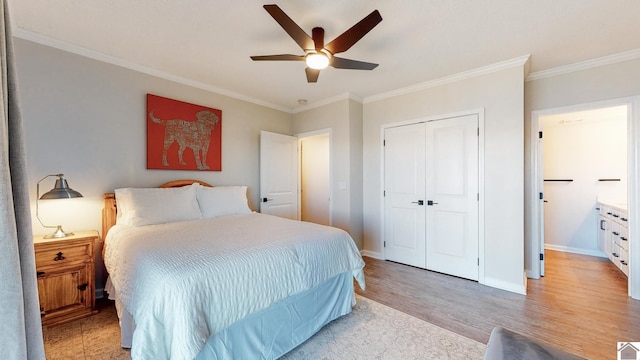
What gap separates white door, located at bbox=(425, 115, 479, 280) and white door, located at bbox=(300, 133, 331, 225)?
227cm

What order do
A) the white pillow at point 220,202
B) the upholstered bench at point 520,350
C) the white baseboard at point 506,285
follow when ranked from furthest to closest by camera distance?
the white pillow at point 220,202 → the white baseboard at point 506,285 → the upholstered bench at point 520,350

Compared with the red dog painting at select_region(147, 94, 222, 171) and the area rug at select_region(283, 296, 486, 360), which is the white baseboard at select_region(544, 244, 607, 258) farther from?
the red dog painting at select_region(147, 94, 222, 171)

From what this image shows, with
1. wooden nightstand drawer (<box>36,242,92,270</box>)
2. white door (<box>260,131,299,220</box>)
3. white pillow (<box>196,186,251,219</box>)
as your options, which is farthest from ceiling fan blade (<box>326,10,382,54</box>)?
wooden nightstand drawer (<box>36,242,92,270</box>)

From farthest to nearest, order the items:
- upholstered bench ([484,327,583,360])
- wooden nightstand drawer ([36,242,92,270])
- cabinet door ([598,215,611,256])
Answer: cabinet door ([598,215,611,256])
wooden nightstand drawer ([36,242,92,270])
upholstered bench ([484,327,583,360])

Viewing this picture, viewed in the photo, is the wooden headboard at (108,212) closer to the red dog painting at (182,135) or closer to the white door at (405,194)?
the red dog painting at (182,135)

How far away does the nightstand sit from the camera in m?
2.09

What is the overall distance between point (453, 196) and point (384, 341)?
2040 millimetres

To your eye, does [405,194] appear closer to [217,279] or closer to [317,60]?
[317,60]

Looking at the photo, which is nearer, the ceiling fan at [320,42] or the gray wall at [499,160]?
the ceiling fan at [320,42]

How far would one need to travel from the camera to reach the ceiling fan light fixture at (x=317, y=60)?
6.93ft

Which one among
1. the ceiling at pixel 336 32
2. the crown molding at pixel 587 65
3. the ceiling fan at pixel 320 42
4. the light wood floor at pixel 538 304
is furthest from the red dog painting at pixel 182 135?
the crown molding at pixel 587 65

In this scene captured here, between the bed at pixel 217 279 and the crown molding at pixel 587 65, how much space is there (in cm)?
315

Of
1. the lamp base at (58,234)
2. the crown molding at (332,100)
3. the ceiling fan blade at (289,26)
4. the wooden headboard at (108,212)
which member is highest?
the crown molding at (332,100)

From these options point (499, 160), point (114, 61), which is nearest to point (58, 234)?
point (114, 61)
